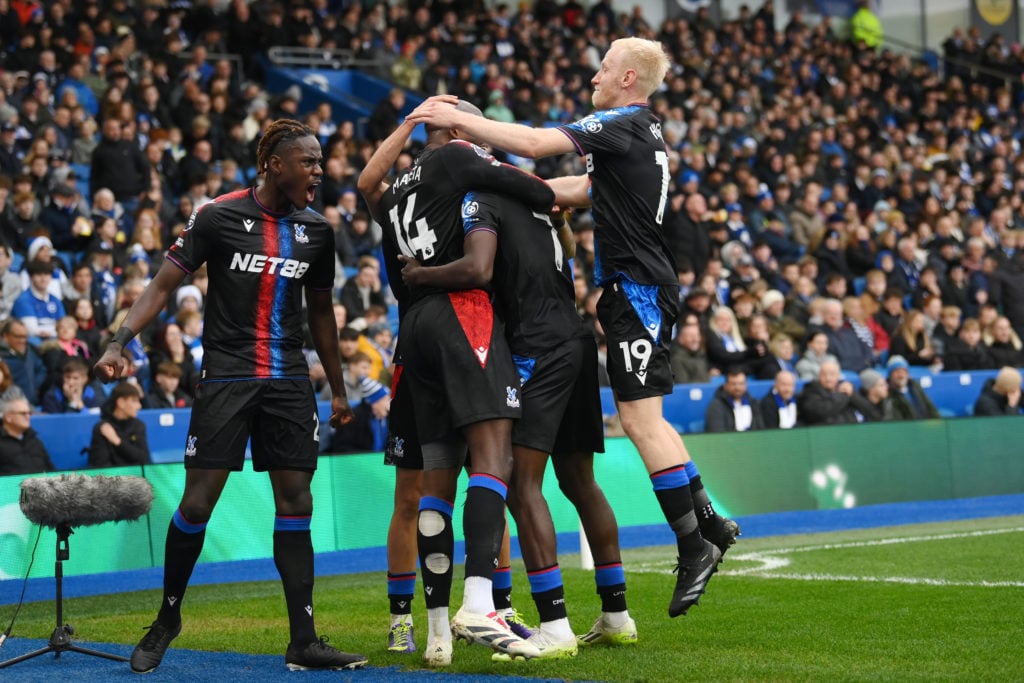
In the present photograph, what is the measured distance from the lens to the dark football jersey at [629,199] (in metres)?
6.22

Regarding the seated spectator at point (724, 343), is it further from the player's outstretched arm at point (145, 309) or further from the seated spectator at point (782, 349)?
the player's outstretched arm at point (145, 309)

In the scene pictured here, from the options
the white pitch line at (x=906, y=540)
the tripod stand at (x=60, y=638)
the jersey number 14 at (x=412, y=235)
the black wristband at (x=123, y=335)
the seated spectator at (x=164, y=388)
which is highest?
the jersey number 14 at (x=412, y=235)

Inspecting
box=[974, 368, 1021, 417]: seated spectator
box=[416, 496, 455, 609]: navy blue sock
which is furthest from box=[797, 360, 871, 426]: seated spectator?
box=[416, 496, 455, 609]: navy blue sock

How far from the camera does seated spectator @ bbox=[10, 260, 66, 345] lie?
516 inches

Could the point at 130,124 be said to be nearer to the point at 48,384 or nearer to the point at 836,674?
the point at 48,384

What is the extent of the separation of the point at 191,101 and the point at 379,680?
45.2 feet

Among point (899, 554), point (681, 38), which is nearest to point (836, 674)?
point (899, 554)

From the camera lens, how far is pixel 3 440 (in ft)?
36.0

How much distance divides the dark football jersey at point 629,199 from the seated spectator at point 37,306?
8.25 meters

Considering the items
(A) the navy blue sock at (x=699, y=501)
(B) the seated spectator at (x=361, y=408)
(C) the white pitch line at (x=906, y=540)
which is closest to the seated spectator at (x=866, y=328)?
(C) the white pitch line at (x=906, y=540)

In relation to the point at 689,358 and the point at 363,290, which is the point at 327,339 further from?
the point at 689,358

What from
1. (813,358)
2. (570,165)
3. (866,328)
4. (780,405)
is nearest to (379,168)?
(780,405)

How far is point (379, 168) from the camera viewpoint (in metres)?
6.41

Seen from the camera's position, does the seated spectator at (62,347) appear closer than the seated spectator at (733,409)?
Yes
